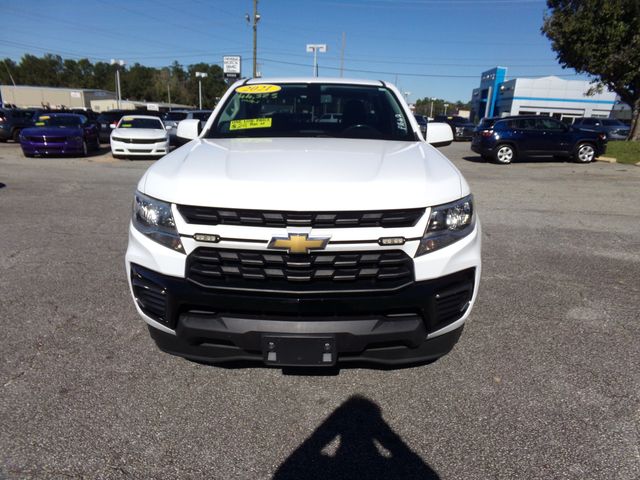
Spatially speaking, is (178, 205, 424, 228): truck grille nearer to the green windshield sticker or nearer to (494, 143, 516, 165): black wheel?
the green windshield sticker

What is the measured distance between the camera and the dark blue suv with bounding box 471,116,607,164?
50.9 ft

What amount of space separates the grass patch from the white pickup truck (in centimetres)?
1778

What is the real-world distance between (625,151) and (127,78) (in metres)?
120

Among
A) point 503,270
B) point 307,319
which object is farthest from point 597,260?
point 307,319

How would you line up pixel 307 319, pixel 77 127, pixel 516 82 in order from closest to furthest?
pixel 307 319 → pixel 77 127 → pixel 516 82

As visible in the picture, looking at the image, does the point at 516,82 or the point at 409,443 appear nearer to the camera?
the point at 409,443

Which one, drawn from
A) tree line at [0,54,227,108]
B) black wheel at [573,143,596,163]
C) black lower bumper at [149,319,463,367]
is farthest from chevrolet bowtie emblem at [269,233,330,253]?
tree line at [0,54,227,108]

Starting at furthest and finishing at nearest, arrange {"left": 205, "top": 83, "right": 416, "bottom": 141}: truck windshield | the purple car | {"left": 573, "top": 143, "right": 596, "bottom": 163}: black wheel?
{"left": 573, "top": 143, "right": 596, "bottom": 163}: black wheel
the purple car
{"left": 205, "top": 83, "right": 416, "bottom": 141}: truck windshield

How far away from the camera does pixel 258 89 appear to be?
392 centimetres

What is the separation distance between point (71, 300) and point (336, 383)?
246 cm

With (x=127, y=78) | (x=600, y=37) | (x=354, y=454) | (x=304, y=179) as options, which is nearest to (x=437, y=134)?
(x=304, y=179)

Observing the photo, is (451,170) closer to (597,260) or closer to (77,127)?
(597,260)

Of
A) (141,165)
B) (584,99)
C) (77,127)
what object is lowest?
(141,165)

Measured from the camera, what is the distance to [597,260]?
16.6 ft
